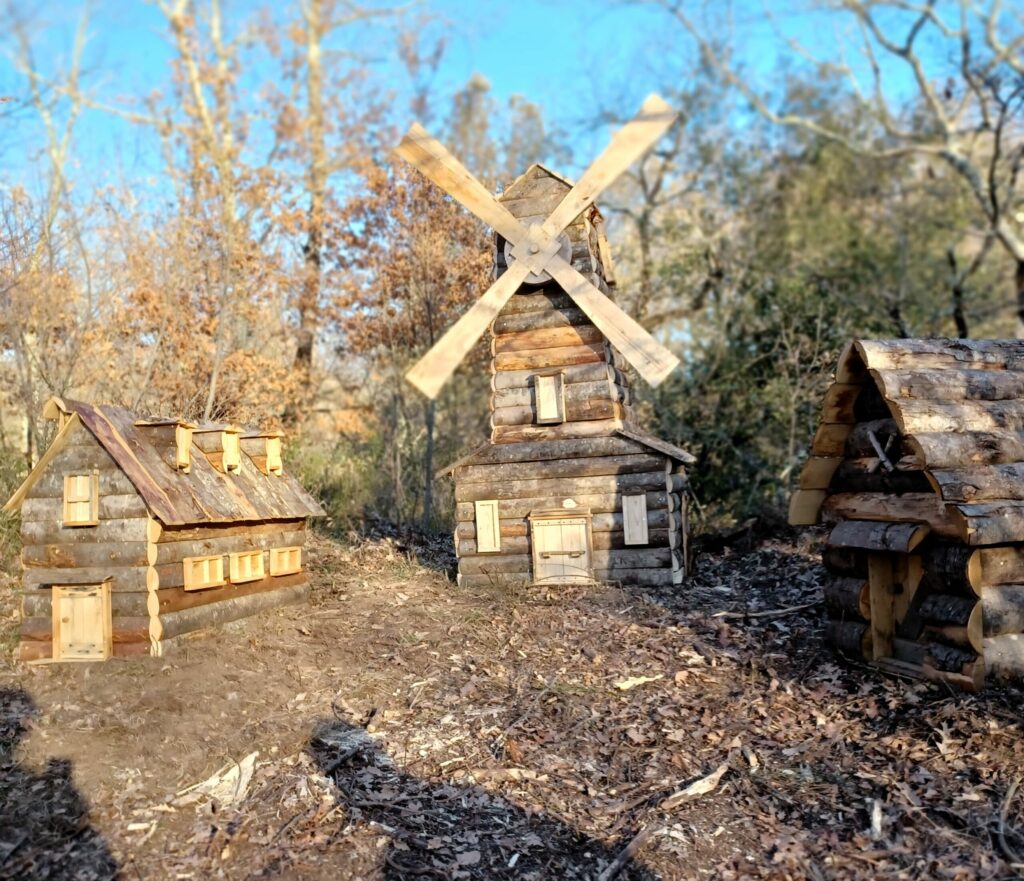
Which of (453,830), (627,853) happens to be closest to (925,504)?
(627,853)

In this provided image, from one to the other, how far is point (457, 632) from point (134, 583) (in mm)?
3421

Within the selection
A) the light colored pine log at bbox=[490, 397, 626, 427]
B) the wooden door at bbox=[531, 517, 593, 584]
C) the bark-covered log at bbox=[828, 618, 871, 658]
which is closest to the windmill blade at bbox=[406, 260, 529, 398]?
the light colored pine log at bbox=[490, 397, 626, 427]

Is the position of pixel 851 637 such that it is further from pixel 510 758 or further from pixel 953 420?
pixel 510 758

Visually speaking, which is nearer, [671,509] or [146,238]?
[671,509]

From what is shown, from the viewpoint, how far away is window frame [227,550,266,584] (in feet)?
31.0

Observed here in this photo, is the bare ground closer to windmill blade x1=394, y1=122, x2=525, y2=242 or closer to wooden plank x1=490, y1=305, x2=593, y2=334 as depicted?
wooden plank x1=490, y1=305, x2=593, y2=334

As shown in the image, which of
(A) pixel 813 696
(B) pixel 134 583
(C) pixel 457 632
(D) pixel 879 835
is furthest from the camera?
(C) pixel 457 632

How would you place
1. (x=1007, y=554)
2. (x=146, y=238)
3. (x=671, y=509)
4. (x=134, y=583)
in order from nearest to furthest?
1. (x=1007, y=554)
2. (x=134, y=583)
3. (x=671, y=509)
4. (x=146, y=238)

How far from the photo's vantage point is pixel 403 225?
731 inches

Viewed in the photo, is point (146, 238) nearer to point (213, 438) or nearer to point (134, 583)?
point (213, 438)

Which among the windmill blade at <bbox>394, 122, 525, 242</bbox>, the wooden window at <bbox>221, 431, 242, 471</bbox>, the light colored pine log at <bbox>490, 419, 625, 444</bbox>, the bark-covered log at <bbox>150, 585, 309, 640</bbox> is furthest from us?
the windmill blade at <bbox>394, 122, 525, 242</bbox>

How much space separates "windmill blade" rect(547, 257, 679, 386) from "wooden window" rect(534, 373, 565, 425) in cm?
93

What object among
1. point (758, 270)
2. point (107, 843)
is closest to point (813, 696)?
point (107, 843)

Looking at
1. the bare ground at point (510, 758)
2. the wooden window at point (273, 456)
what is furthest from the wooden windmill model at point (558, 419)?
the wooden window at point (273, 456)
